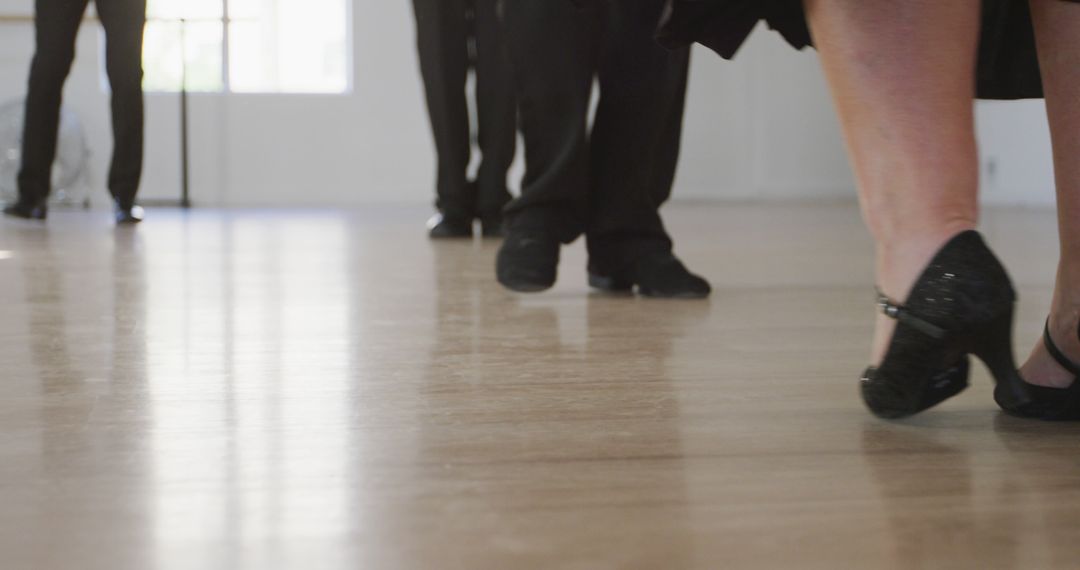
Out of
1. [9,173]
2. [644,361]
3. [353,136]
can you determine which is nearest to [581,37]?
[644,361]

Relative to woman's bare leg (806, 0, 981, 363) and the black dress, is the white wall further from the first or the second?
woman's bare leg (806, 0, 981, 363)

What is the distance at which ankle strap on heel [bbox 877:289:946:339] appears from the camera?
71 cm

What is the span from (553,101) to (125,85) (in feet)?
7.42

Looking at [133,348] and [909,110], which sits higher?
[909,110]

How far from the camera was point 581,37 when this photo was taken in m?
1.55

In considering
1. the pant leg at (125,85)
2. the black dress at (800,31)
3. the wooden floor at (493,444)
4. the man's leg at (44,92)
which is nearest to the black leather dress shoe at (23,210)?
the man's leg at (44,92)

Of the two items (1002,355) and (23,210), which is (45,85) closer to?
(23,210)

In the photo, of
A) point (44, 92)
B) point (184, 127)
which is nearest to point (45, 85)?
point (44, 92)

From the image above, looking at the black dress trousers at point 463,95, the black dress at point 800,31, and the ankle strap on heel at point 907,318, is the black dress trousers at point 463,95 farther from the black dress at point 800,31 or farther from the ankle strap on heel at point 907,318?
the ankle strap on heel at point 907,318

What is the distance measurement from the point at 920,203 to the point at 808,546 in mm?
302

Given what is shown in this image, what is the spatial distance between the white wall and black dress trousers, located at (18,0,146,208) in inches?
102

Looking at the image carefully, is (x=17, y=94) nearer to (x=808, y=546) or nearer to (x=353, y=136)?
(x=353, y=136)

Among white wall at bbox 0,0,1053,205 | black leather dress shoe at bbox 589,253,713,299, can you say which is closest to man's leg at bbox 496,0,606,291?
black leather dress shoe at bbox 589,253,713,299

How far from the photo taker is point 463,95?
3.12m
